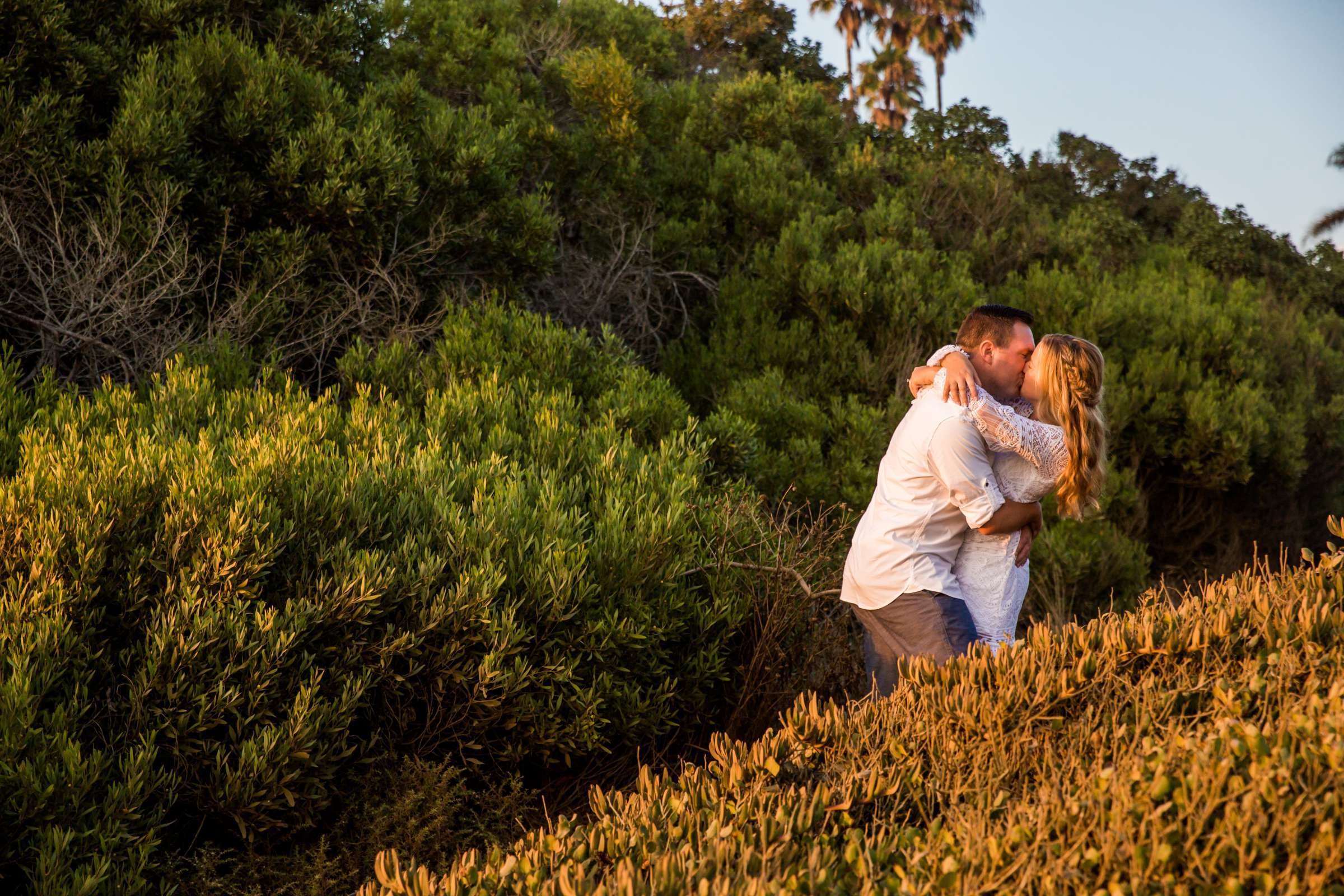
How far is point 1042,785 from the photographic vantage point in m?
2.33

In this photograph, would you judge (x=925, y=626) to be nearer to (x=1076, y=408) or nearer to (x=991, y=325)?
(x=1076, y=408)

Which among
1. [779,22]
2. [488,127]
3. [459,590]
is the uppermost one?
[779,22]

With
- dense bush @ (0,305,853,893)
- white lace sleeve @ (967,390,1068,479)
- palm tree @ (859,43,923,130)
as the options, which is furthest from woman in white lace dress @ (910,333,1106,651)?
palm tree @ (859,43,923,130)

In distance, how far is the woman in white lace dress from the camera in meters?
3.75

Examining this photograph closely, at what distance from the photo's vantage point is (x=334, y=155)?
7590 mm

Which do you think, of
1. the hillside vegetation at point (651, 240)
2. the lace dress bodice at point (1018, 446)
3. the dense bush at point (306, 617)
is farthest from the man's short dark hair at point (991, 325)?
the hillside vegetation at point (651, 240)

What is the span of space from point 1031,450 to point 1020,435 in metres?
0.09


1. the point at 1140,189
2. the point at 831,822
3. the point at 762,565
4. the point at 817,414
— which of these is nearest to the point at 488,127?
the point at 817,414

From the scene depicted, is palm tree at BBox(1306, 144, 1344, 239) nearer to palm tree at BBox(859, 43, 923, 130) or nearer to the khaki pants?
palm tree at BBox(859, 43, 923, 130)

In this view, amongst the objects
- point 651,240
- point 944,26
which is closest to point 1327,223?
point 944,26

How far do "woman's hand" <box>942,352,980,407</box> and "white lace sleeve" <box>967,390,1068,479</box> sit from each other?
1.4 inches

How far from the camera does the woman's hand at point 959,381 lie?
12.1 feet

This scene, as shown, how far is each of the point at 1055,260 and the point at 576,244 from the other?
581 centimetres

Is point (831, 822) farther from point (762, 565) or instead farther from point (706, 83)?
point (706, 83)
